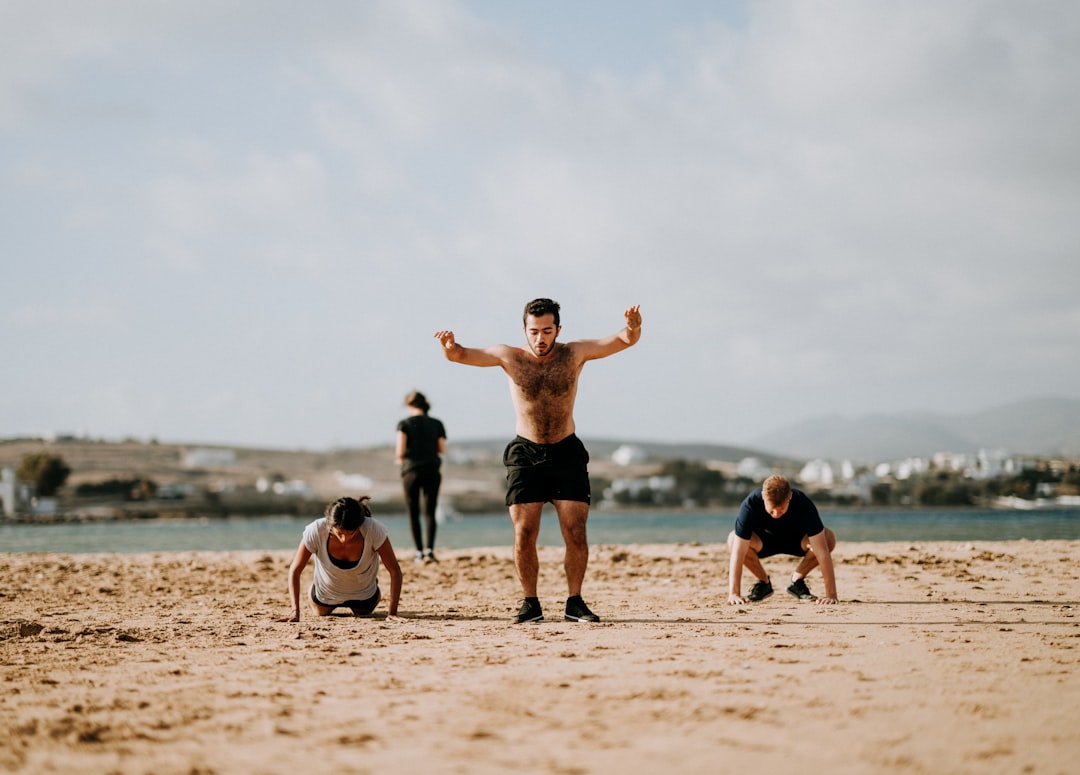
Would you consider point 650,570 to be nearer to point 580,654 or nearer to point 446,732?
point 580,654

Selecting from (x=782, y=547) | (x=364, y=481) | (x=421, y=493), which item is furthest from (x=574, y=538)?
(x=364, y=481)

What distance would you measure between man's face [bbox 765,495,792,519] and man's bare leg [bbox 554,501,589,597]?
1414mm

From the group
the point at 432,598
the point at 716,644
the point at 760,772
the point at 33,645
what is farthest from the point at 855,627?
the point at 33,645

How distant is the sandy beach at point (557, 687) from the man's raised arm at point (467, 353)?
5.60 feet

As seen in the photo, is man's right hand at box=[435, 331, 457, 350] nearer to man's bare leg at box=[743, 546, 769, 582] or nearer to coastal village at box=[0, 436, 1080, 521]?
man's bare leg at box=[743, 546, 769, 582]

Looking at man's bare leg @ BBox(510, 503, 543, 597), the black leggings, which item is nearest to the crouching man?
man's bare leg @ BBox(510, 503, 543, 597)

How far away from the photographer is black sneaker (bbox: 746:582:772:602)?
7266mm

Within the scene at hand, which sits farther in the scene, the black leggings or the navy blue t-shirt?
the black leggings

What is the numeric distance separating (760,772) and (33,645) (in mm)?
4581

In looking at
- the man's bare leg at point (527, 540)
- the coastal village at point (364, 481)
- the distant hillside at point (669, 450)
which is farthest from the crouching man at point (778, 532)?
the distant hillside at point (669, 450)

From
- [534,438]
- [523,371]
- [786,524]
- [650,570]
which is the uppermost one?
[523,371]

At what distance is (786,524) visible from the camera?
7027 millimetres

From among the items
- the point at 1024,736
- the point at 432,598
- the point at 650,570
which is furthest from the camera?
the point at 650,570

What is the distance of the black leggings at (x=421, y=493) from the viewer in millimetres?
10914
